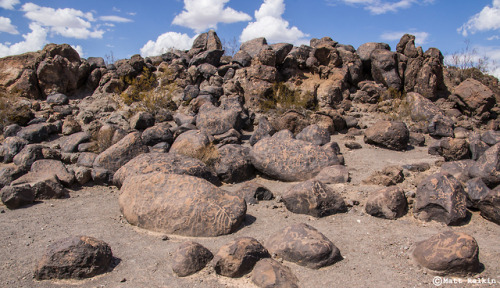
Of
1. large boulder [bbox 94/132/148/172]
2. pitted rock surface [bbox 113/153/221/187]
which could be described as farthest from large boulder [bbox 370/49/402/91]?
large boulder [bbox 94/132/148/172]

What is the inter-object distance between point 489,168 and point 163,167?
17.8 feet

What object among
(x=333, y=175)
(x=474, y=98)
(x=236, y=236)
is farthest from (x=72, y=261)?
(x=474, y=98)

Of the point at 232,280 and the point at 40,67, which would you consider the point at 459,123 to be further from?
the point at 40,67

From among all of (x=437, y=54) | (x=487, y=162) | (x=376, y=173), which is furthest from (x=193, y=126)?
(x=437, y=54)

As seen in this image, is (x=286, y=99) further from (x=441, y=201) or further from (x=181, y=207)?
(x=181, y=207)

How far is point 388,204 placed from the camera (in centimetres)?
540

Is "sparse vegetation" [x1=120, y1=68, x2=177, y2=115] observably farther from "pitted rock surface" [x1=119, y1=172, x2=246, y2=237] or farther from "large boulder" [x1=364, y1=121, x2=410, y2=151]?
"large boulder" [x1=364, y1=121, x2=410, y2=151]

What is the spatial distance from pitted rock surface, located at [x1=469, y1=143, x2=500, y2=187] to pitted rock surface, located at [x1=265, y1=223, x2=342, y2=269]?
3.17 meters

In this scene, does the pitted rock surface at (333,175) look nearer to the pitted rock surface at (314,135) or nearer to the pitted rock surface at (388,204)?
the pitted rock surface at (388,204)

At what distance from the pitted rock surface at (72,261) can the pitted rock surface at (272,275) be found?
5.71ft

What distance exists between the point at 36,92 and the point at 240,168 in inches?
373

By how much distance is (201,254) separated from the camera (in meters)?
4.16

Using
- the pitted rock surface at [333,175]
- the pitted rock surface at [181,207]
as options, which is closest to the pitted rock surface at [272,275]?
the pitted rock surface at [181,207]

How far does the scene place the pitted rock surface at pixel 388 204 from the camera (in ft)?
17.7
